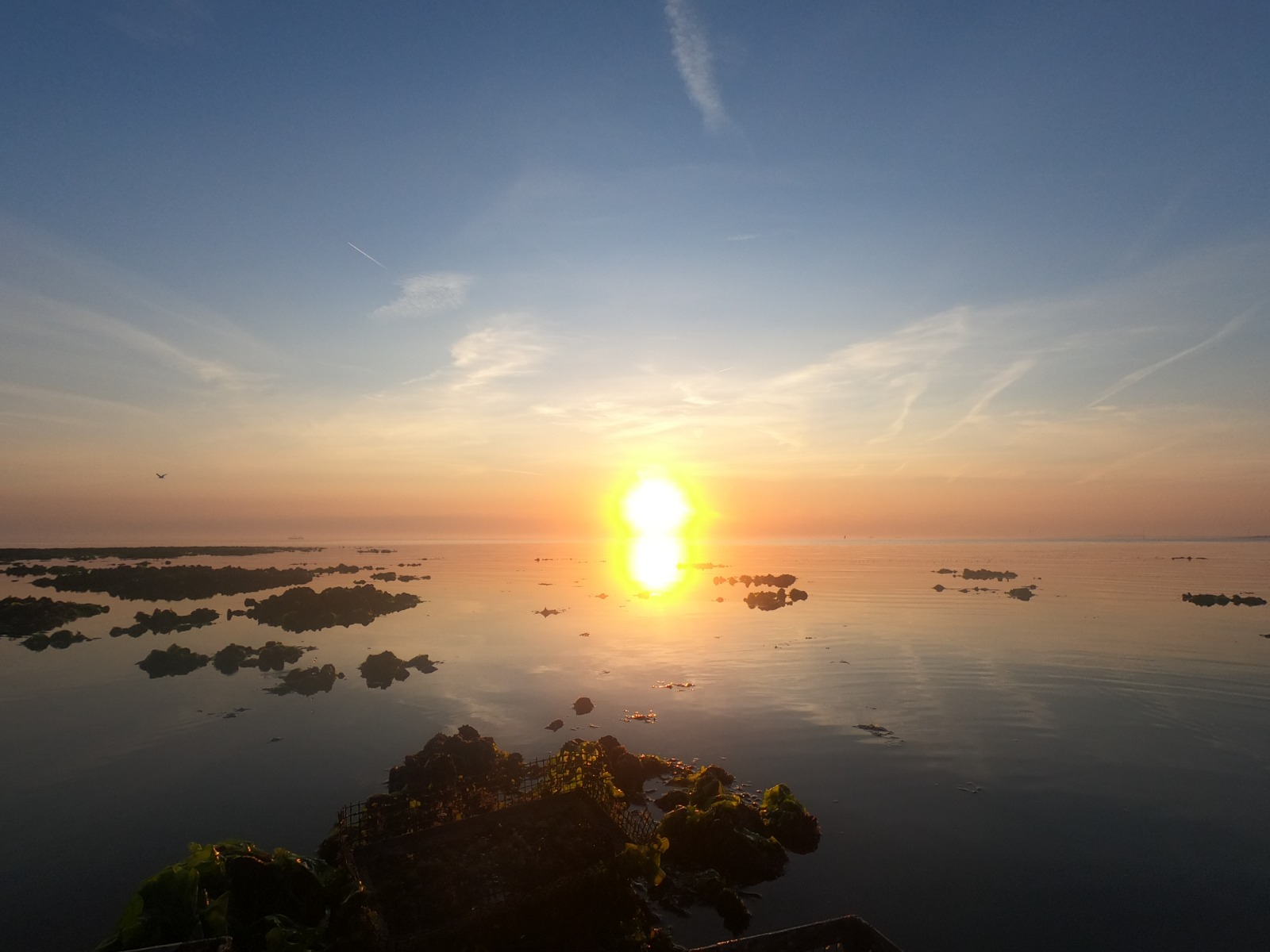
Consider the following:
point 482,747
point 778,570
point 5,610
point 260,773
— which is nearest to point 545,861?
point 482,747

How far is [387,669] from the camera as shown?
159 feet

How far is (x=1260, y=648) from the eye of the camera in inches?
2163

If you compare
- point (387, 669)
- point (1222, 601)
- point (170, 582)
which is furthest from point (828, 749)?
point (170, 582)

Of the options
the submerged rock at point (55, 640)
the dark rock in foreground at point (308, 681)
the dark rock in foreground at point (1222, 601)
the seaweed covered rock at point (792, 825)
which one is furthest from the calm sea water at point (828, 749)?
the dark rock in foreground at point (1222, 601)

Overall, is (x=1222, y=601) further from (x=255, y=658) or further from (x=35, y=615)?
(x=35, y=615)

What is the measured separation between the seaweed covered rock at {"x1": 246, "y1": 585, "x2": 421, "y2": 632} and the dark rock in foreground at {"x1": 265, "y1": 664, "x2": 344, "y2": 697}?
2510 cm

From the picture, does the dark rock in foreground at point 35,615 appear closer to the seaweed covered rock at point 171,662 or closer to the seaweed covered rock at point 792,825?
the seaweed covered rock at point 171,662

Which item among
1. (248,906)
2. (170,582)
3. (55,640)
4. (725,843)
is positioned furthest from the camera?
(170,582)

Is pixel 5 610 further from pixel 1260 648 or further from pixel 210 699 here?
pixel 1260 648

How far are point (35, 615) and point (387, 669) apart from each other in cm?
5193

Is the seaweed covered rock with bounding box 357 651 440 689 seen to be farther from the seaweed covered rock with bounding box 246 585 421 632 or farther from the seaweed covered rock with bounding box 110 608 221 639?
the seaweed covered rock with bounding box 110 608 221 639

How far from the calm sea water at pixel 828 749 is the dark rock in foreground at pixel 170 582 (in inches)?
1092

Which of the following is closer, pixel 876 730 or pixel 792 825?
pixel 792 825

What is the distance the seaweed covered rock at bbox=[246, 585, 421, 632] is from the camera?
71.6 meters
